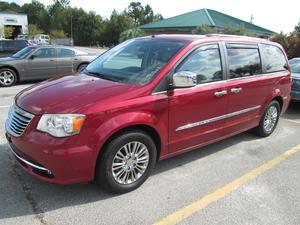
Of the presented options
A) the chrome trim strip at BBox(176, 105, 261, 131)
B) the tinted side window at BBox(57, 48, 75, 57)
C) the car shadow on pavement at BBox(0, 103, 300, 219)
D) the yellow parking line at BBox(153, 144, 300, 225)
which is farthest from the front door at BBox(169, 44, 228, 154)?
the tinted side window at BBox(57, 48, 75, 57)

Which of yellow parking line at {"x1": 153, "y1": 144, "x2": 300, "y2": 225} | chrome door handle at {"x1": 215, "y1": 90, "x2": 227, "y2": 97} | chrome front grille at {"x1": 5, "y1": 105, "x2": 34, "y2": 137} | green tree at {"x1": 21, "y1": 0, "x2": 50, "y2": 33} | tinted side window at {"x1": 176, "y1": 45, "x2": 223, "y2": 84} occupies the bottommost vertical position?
yellow parking line at {"x1": 153, "y1": 144, "x2": 300, "y2": 225}

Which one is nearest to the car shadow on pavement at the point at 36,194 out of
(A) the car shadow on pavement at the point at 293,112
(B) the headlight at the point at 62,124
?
(B) the headlight at the point at 62,124

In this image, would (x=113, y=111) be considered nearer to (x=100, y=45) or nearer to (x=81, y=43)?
(x=100, y=45)

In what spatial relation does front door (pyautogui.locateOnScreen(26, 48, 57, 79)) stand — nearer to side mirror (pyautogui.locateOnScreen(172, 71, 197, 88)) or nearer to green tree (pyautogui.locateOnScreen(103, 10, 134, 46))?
side mirror (pyautogui.locateOnScreen(172, 71, 197, 88))

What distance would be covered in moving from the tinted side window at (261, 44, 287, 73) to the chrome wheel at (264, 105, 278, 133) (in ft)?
2.40

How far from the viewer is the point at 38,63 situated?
12570 mm

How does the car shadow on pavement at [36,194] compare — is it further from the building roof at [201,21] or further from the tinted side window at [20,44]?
the building roof at [201,21]

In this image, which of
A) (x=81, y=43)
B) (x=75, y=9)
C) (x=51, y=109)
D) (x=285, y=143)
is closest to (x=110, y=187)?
(x=51, y=109)

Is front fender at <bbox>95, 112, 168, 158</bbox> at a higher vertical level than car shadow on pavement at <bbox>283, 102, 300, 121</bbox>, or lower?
higher

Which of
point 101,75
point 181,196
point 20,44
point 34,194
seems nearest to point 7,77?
point 20,44

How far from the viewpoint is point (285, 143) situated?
623cm

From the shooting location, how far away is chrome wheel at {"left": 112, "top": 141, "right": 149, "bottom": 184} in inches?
155

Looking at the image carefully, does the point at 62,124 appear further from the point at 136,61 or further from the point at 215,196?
the point at 215,196

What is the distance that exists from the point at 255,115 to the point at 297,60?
5.32 m
